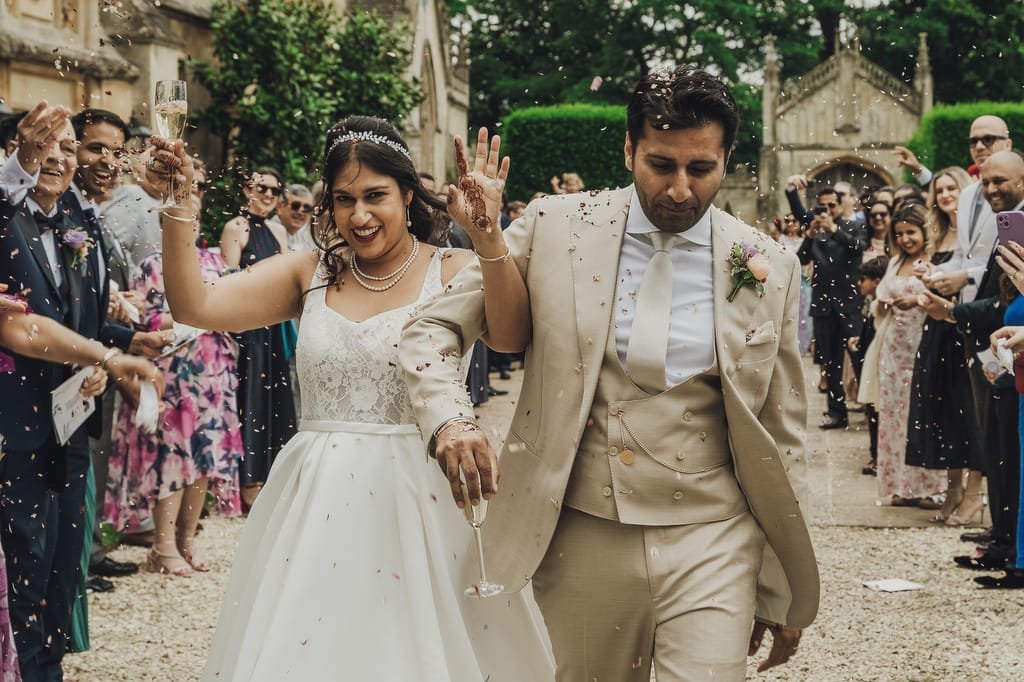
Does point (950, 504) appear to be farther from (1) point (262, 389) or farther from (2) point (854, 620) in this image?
(1) point (262, 389)

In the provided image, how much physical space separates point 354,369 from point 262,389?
4631mm

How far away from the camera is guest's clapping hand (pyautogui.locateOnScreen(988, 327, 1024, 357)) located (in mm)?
4777

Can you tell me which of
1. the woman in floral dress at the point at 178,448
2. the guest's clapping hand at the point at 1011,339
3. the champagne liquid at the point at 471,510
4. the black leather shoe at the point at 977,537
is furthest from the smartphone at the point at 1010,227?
the woman in floral dress at the point at 178,448

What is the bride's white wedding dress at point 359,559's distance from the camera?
3434 millimetres

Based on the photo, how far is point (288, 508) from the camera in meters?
3.72

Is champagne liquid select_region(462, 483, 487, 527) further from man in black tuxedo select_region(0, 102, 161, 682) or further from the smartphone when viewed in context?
the smartphone

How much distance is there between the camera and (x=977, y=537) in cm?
749

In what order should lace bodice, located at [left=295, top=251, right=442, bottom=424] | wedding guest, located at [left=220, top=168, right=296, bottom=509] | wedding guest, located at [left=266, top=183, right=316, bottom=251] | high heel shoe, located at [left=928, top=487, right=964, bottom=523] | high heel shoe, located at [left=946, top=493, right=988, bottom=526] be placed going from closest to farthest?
lace bodice, located at [left=295, top=251, right=442, bottom=424] < wedding guest, located at [left=220, top=168, right=296, bottom=509] < high heel shoe, located at [left=946, top=493, right=988, bottom=526] < high heel shoe, located at [left=928, top=487, right=964, bottom=523] < wedding guest, located at [left=266, top=183, right=316, bottom=251]

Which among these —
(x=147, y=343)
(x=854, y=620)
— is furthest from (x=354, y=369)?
(x=854, y=620)

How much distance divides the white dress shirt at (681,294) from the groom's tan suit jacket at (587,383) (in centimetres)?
3

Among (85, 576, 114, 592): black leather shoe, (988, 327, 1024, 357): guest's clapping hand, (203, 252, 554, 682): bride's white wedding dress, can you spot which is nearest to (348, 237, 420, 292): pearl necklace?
(203, 252, 554, 682): bride's white wedding dress

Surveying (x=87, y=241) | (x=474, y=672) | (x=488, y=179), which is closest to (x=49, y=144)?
(x=87, y=241)

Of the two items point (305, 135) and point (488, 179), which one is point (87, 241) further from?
Answer: point (305, 135)

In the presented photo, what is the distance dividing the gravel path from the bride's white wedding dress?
190 centimetres
